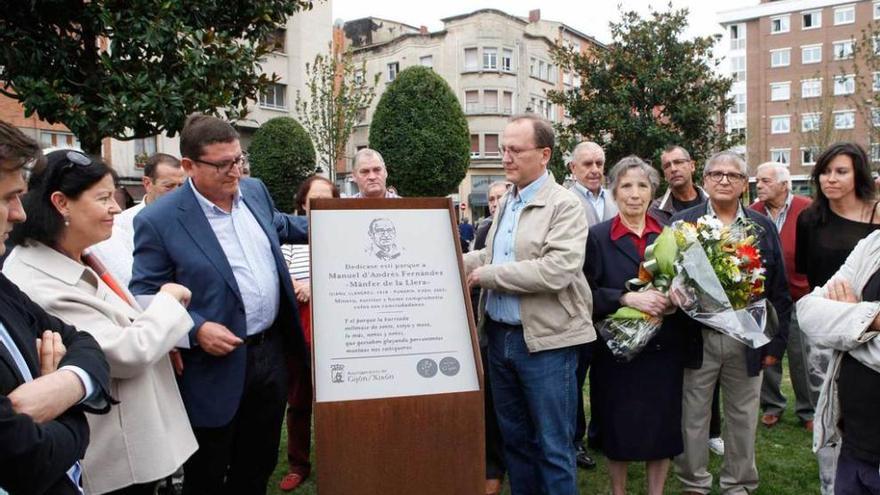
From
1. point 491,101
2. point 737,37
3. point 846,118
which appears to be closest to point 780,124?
point 846,118

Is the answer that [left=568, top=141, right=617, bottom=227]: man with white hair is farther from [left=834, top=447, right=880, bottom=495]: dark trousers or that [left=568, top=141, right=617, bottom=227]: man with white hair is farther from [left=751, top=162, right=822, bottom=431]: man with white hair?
[left=834, top=447, right=880, bottom=495]: dark trousers

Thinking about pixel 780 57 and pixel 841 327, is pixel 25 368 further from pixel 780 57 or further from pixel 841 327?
pixel 780 57

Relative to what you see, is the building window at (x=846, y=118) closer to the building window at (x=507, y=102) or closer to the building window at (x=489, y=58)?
the building window at (x=507, y=102)

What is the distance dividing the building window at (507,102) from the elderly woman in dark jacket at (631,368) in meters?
43.3

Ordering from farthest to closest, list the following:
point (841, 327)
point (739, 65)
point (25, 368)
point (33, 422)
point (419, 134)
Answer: point (739, 65)
point (419, 134)
point (841, 327)
point (25, 368)
point (33, 422)

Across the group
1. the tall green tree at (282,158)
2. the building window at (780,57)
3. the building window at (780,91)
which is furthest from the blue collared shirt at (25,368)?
the building window at (780,57)

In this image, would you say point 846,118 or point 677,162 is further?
point 846,118

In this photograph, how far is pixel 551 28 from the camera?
51625mm

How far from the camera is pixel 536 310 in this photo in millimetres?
3668

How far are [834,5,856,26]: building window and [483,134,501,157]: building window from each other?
31.4 m

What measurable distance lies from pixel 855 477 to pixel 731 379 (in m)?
1.40

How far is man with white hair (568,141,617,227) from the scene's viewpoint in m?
5.90

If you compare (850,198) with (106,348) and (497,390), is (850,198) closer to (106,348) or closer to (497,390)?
(497,390)

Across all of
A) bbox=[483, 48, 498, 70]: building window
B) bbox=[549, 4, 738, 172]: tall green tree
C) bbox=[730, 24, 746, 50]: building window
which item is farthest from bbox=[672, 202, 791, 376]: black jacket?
bbox=[730, 24, 746, 50]: building window
